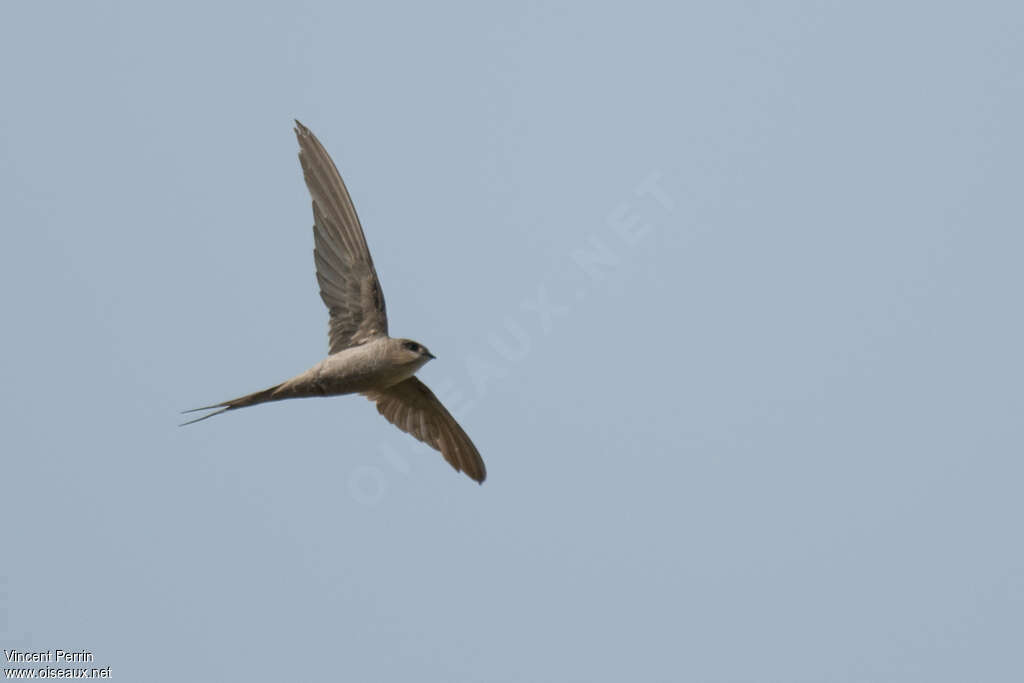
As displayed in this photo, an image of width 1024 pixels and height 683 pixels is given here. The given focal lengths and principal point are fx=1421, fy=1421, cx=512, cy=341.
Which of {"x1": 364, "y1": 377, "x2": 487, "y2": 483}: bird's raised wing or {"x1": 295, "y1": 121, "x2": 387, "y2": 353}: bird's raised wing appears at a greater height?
{"x1": 295, "y1": 121, "x2": 387, "y2": 353}: bird's raised wing

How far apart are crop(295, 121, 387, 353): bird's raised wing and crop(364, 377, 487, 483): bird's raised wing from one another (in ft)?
2.25

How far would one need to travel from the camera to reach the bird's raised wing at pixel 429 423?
8.73 m

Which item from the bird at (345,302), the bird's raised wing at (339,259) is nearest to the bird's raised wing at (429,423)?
the bird at (345,302)

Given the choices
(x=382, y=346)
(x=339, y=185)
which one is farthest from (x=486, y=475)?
(x=339, y=185)

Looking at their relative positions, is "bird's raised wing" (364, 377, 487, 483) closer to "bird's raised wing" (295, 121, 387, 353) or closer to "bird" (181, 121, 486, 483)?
"bird" (181, 121, 486, 483)

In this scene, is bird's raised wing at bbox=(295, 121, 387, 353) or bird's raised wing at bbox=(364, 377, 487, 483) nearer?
bird's raised wing at bbox=(295, 121, 387, 353)

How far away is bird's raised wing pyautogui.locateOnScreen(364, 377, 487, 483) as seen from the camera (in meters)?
8.73

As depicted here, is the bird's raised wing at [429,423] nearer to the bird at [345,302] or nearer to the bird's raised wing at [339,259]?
the bird at [345,302]

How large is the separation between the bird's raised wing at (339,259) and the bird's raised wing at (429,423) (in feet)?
2.25

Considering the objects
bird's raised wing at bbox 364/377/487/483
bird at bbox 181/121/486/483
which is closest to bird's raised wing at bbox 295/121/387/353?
bird at bbox 181/121/486/483

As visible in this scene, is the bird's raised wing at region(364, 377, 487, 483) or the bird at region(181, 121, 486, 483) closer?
the bird at region(181, 121, 486, 483)

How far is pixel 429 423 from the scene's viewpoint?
880 cm

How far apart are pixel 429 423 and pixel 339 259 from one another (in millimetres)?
1271

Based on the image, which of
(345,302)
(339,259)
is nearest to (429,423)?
(345,302)
